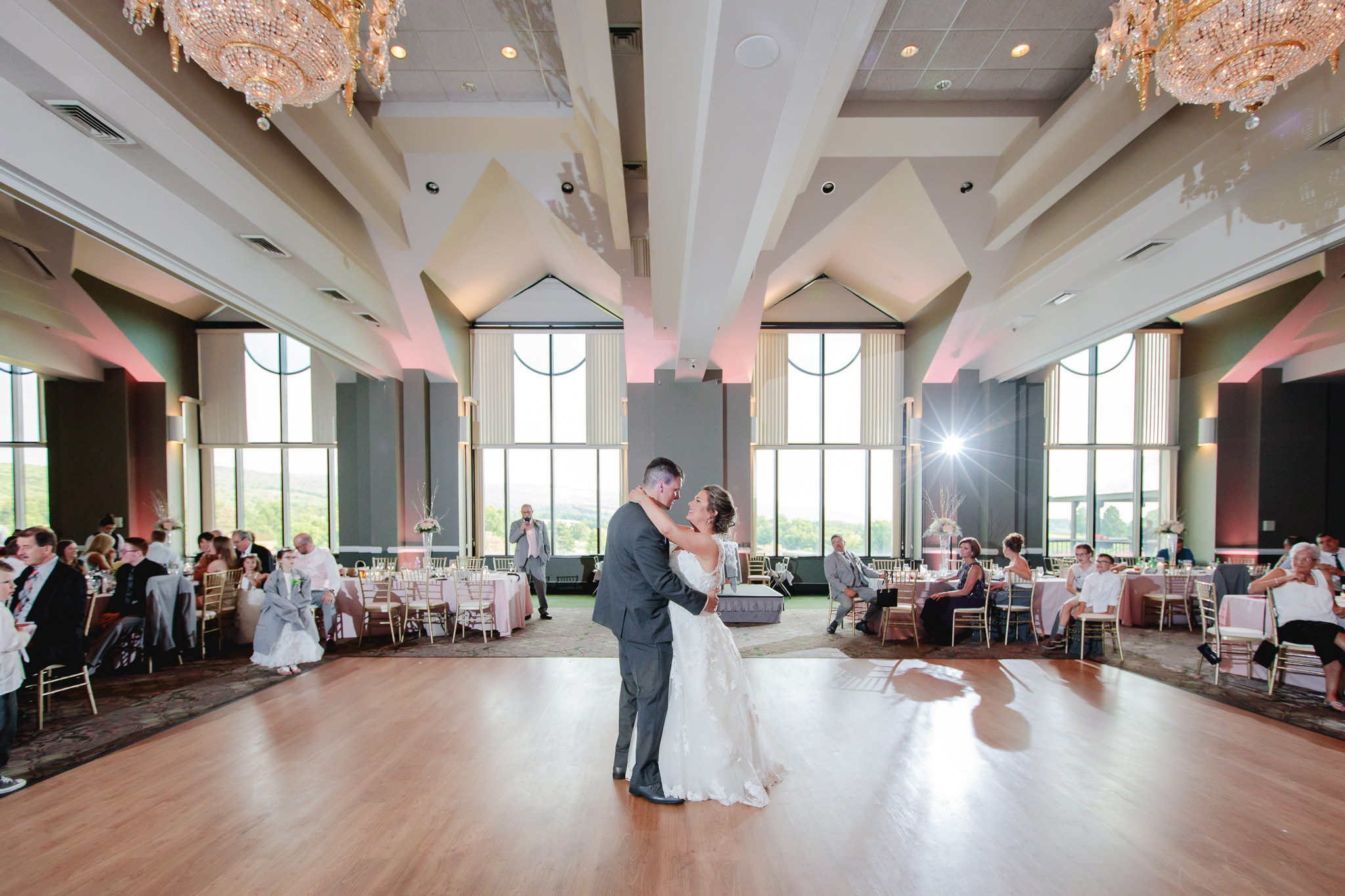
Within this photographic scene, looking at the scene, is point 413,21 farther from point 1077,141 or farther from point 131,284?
point 131,284

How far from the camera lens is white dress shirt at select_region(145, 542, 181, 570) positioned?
21.6ft

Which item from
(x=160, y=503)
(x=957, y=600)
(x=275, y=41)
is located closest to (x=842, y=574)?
(x=957, y=600)

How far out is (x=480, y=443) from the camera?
A: 11836 mm

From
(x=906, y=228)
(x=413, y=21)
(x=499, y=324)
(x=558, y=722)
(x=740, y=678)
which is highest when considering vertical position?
(x=413, y=21)

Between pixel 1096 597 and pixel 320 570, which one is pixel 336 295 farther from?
pixel 1096 597

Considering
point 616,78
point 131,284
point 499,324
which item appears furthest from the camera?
point 499,324

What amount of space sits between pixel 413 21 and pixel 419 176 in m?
Result: 2.41

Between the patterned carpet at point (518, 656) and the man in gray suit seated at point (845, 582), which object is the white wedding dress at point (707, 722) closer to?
the patterned carpet at point (518, 656)

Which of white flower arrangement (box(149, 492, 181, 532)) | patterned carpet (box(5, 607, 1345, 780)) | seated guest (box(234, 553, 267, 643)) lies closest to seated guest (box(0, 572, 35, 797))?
patterned carpet (box(5, 607, 1345, 780))

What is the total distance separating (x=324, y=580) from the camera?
701 centimetres

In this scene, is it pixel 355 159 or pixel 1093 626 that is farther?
pixel 355 159

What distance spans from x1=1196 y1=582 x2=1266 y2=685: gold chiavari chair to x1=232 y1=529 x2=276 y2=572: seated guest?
9820mm

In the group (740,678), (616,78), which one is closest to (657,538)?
(740,678)

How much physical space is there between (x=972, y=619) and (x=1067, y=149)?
17.0ft
